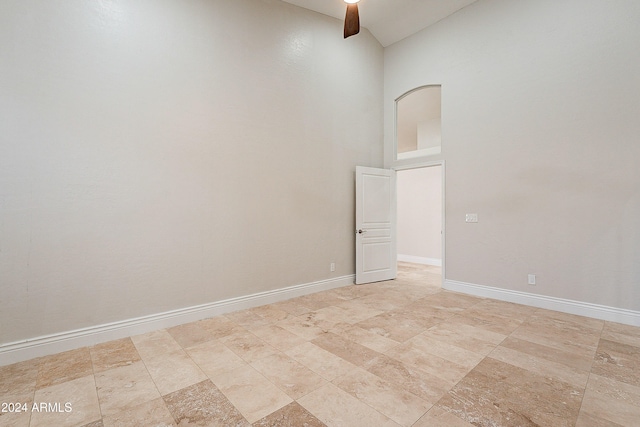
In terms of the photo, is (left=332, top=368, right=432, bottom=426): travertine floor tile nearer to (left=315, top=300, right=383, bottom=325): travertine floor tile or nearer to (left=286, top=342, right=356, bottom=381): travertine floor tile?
(left=286, top=342, right=356, bottom=381): travertine floor tile

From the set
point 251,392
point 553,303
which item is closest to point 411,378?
point 251,392

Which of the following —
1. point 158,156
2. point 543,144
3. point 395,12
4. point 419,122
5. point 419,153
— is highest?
point 395,12

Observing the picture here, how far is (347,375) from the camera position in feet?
6.77

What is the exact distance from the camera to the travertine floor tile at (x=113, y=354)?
7.40 ft

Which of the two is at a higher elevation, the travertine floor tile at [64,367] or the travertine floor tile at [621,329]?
the travertine floor tile at [621,329]

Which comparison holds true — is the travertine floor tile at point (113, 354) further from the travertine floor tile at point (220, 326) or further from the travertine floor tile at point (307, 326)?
the travertine floor tile at point (307, 326)

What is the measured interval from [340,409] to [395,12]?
536 cm

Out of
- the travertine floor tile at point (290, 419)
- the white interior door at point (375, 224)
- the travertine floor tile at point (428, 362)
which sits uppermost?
the white interior door at point (375, 224)

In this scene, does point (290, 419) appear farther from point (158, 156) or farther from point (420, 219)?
point (420, 219)

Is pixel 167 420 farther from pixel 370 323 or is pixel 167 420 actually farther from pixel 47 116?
pixel 47 116

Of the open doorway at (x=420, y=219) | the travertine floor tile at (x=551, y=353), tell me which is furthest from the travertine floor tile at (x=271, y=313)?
the open doorway at (x=420, y=219)

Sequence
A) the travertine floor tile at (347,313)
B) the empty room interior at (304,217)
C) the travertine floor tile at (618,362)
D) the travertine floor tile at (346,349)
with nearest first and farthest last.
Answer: the empty room interior at (304,217), the travertine floor tile at (618,362), the travertine floor tile at (346,349), the travertine floor tile at (347,313)

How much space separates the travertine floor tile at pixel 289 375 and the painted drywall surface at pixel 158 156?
1.39 metres

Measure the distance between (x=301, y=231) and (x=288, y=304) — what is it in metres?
1.03
